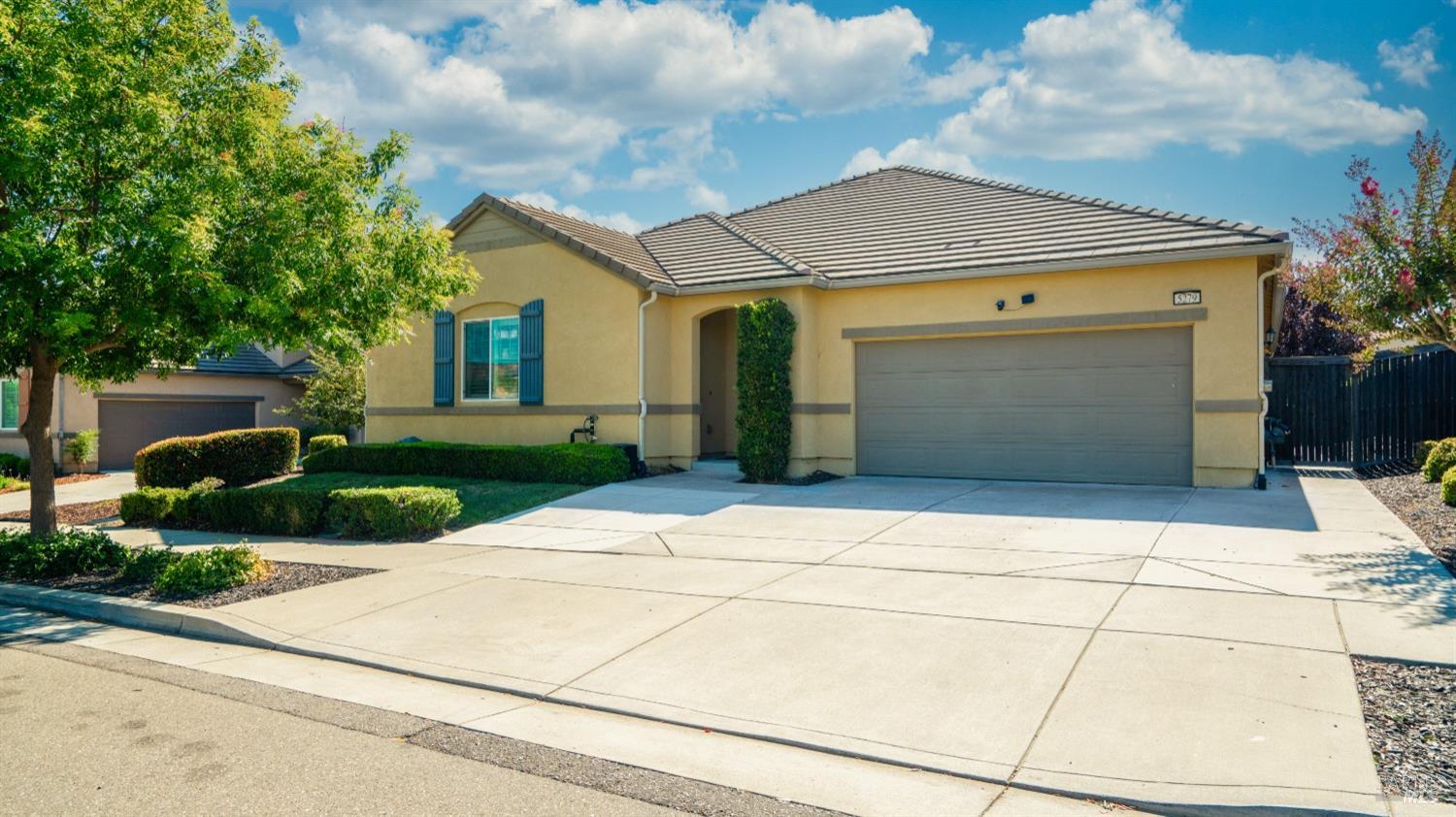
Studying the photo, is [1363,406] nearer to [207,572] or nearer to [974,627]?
[974,627]

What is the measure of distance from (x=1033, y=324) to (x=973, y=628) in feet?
27.5

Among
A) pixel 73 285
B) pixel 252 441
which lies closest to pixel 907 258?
pixel 73 285

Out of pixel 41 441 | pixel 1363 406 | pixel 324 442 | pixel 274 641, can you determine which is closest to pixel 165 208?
pixel 41 441

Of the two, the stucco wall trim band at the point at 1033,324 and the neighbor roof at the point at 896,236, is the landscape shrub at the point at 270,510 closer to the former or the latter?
the neighbor roof at the point at 896,236

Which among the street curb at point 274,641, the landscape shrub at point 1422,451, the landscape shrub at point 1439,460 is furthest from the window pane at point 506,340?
the landscape shrub at point 1422,451

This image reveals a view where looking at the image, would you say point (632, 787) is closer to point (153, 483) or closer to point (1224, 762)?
point (1224, 762)

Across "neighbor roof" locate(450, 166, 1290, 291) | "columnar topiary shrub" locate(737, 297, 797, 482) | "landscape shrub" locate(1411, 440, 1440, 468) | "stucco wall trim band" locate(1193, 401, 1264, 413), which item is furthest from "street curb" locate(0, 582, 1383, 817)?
"landscape shrub" locate(1411, 440, 1440, 468)

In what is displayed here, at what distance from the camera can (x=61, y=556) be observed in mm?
9406

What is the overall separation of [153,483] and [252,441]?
5.94 feet

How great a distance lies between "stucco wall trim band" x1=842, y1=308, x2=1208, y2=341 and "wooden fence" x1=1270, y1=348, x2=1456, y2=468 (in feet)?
15.3

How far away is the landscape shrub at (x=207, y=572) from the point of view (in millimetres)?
8445

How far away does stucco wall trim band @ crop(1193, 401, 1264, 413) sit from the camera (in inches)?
487

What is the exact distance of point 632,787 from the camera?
167 inches

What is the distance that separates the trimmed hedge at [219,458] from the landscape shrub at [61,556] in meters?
7.41
